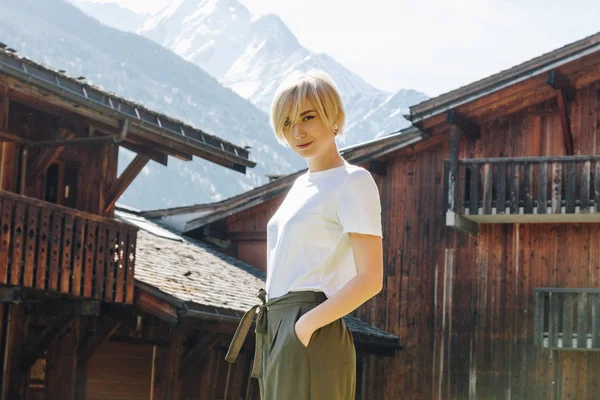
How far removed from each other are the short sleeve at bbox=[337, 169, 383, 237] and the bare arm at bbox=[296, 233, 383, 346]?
0.10 feet

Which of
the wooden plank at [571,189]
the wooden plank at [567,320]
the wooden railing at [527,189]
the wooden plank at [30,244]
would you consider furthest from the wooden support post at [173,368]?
the wooden plank at [571,189]

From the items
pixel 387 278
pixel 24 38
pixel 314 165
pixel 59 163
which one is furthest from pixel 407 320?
pixel 24 38

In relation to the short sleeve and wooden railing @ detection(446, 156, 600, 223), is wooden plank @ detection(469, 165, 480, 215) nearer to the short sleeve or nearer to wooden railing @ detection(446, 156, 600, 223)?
wooden railing @ detection(446, 156, 600, 223)

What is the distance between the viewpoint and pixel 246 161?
739 inches

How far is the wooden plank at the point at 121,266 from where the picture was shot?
15.2 metres

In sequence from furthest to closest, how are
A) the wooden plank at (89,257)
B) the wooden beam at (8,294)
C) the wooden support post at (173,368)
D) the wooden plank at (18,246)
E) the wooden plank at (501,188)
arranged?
the wooden plank at (501,188), the wooden support post at (173,368), the wooden plank at (89,257), the wooden beam at (8,294), the wooden plank at (18,246)

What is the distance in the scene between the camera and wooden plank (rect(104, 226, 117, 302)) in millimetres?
15086

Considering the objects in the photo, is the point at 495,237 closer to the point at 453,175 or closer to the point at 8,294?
the point at 453,175

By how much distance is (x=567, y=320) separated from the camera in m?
19.5

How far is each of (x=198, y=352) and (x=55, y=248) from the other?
368 cm

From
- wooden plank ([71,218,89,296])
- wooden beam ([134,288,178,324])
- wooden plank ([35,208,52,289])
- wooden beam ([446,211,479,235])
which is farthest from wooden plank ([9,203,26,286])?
wooden beam ([446,211,479,235])

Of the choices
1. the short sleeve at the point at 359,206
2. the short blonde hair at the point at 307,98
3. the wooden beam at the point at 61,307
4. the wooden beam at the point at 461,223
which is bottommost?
the wooden beam at the point at 61,307

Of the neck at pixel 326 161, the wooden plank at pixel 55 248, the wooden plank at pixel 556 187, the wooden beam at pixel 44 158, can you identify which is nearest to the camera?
the neck at pixel 326 161

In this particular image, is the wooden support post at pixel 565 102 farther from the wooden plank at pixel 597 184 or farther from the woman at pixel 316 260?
the woman at pixel 316 260
